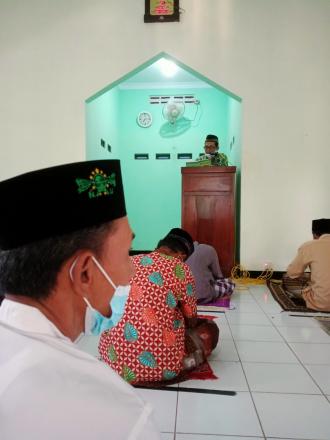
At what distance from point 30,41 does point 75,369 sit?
5273mm

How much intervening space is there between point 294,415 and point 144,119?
20.6 ft

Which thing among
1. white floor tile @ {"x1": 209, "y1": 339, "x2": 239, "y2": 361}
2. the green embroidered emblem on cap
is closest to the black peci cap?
the green embroidered emblem on cap

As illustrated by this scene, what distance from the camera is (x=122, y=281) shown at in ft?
2.47

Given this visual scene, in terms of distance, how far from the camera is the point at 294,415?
65.5 inches

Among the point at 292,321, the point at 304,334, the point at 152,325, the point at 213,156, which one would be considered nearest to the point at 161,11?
the point at 213,156

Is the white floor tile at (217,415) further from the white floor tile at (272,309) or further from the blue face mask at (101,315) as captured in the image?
the white floor tile at (272,309)

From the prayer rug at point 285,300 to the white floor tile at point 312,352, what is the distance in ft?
2.86

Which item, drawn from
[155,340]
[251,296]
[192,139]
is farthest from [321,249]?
[192,139]

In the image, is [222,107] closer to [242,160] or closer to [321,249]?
[242,160]

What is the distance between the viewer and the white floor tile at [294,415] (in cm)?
152

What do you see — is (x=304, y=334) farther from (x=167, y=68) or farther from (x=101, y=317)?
(x=167, y=68)

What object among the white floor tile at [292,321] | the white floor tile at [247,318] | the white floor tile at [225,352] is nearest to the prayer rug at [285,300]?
the white floor tile at [292,321]

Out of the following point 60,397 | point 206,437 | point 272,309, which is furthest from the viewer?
point 272,309

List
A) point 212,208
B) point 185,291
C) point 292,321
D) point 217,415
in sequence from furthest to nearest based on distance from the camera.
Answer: point 212,208, point 292,321, point 185,291, point 217,415
